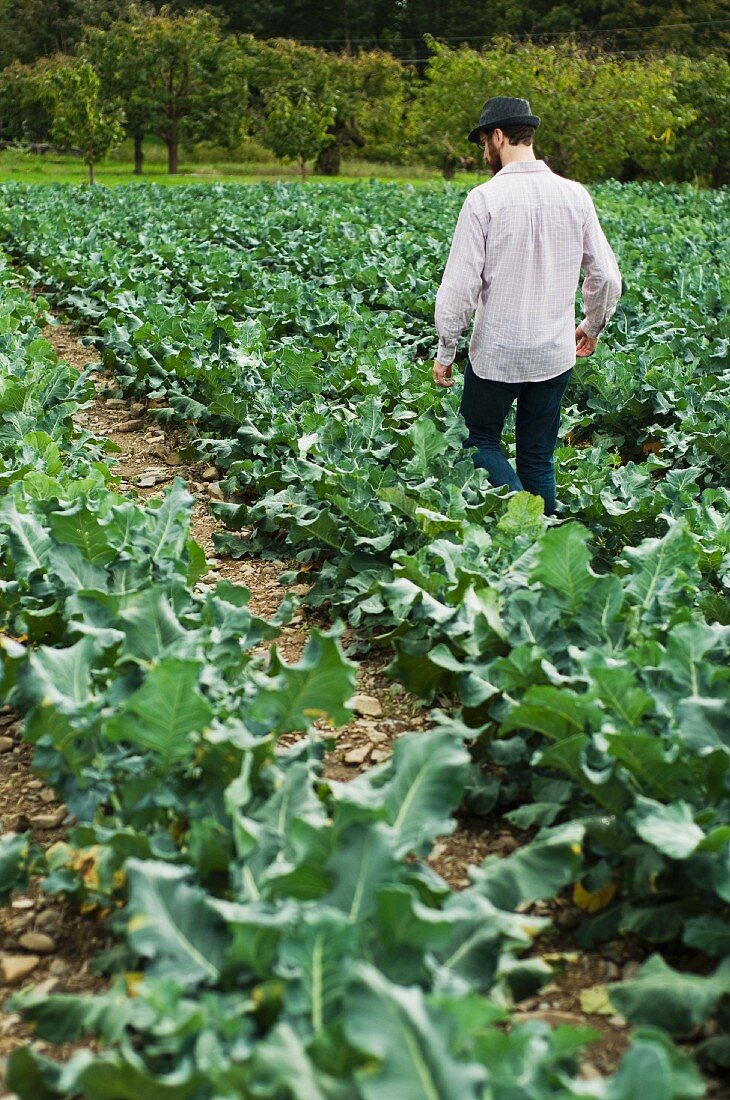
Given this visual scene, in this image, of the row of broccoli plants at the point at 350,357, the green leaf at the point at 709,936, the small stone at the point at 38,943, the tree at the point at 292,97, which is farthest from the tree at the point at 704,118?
the small stone at the point at 38,943

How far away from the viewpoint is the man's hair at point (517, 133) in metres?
4.85

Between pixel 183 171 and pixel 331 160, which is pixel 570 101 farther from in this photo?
pixel 183 171

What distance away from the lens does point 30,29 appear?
63.1 meters

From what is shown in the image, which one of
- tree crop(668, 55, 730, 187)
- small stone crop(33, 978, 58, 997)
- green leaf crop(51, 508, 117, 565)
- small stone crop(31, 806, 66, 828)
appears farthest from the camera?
tree crop(668, 55, 730, 187)

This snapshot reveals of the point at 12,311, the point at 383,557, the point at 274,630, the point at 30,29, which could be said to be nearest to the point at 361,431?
the point at 383,557

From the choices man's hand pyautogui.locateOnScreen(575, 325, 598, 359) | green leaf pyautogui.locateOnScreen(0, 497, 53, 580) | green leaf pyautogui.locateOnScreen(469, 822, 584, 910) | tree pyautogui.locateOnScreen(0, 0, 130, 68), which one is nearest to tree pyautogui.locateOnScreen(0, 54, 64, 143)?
tree pyautogui.locateOnScreen(0, 0, 130, 68)

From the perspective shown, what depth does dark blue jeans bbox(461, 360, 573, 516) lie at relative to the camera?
529cm

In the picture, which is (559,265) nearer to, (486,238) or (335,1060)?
(486,238)

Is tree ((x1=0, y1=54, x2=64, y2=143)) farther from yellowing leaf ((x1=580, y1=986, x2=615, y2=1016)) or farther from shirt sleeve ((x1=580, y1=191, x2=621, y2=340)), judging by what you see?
yellowing leaf ((x1=580, y1=986, x2=615, y2=1016))

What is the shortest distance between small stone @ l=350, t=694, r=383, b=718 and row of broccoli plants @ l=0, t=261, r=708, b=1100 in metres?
0.73

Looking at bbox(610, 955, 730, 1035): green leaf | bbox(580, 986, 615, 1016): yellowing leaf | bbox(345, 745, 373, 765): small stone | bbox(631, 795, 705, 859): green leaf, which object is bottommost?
bbox(345, 745, 373, 765): small stone

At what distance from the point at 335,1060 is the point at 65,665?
55.2 inches

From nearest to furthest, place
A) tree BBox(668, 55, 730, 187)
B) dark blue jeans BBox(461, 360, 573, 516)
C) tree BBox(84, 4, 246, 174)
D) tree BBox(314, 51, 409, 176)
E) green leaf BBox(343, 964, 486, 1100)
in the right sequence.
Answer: green leaf BBox(343, 964, 486, 1100), dark blue jeans BBox(461, 360, 573, 516), tree BBox(668, 55, 730, 187), tree BBox(84, 4, 246, 174), tree BBox(314, 51, 409, 176)

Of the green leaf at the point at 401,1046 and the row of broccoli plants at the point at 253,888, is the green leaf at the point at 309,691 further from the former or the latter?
the green leaf at the point at 401,1046
